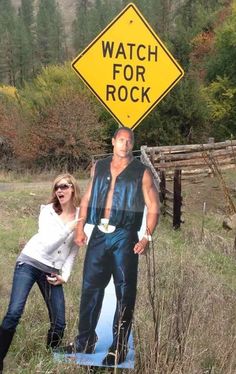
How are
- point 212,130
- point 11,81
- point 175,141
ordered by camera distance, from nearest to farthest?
point 175,141, point 212,130, point 11,81

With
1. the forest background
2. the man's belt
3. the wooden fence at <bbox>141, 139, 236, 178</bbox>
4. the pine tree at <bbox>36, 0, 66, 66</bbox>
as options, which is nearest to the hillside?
the pine tree at <bbox>36, 0, 66, 66</bbox>

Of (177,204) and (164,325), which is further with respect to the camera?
(177,204)

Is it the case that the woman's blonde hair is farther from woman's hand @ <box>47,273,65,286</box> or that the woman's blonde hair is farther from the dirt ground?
the dirt ground

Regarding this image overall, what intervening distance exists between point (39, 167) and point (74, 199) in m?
30.5

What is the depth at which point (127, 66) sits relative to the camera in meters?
4.73

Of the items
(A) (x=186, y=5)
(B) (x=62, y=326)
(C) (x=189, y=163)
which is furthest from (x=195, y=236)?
(A) (x=186, y=5)

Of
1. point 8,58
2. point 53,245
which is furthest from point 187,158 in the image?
point 8,58

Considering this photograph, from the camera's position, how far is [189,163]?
22594 mm

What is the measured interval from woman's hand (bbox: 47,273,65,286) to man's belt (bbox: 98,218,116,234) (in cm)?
83

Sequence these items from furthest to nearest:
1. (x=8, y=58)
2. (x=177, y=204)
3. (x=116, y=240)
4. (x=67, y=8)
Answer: (x=67, y=8), (x=8, y=58), (x=177, y=204), (x=116, y=240)

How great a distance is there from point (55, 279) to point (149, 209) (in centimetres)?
110

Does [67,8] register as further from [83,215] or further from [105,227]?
[105,227]

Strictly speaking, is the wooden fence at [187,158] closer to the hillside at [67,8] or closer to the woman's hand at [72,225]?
the woman's hand at [72,225]

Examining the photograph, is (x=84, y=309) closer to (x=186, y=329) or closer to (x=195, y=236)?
(x=186, y=329)
